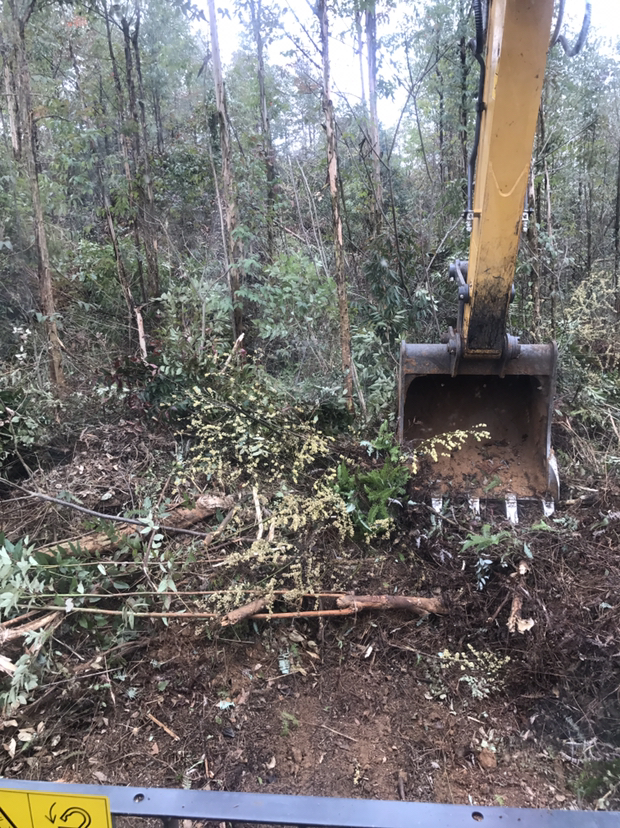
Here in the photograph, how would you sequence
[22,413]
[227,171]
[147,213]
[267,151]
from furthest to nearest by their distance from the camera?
[267,151] → [147,213] → [227,171] → [22,413]

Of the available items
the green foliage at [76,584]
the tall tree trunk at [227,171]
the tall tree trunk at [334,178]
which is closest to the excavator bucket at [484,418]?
the tall tree trunk at [334,178]

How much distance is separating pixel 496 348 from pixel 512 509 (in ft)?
3.25

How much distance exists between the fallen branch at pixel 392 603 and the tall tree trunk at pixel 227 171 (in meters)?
4.14

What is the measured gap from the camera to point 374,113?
8.64 meters

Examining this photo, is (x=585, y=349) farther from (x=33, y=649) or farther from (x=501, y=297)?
(x=33, y=649)

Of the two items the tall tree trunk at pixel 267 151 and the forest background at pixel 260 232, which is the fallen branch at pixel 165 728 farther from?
the tall tree trunk at pixel 267 151

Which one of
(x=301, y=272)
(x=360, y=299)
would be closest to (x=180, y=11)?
(x=301, y=272)

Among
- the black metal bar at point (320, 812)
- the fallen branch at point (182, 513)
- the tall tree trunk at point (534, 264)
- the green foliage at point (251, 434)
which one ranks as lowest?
the fallen branch at point (182, 513)

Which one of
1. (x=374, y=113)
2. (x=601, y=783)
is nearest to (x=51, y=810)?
(x=601, y=783)

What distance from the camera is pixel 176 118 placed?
12508 millimetres

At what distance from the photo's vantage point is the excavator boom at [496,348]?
2557 millimetres

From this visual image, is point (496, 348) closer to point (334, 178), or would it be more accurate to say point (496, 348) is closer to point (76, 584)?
point (334, 178)

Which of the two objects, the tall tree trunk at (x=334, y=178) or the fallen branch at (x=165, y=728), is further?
the tall tree trunk at (x=334, y=178)

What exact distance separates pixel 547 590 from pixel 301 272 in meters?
4.38
